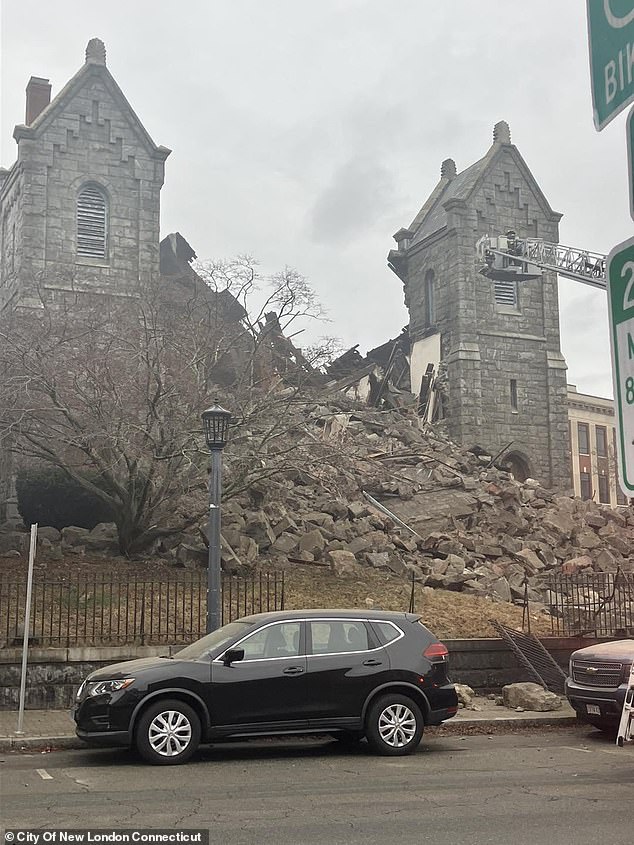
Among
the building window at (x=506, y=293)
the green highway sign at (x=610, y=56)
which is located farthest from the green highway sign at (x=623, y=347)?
the building window at (x=506, y=293)

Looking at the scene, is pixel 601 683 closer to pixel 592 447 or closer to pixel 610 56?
pixel 610 56

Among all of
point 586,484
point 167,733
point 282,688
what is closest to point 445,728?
point 282,688

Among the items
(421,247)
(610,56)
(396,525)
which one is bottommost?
(610,56)

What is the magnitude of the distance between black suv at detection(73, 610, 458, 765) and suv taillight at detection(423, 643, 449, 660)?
0.05 feet

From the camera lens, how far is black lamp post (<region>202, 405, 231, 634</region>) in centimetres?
1459

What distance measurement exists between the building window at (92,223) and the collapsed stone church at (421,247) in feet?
0.15

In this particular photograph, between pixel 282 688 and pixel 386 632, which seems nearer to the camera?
pixel 282 688

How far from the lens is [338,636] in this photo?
12000mm

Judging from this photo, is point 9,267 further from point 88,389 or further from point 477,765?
point 477,765

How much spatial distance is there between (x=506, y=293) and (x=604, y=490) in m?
13.9

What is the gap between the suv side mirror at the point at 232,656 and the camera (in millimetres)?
11391

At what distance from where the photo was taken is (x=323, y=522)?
26.9 meters

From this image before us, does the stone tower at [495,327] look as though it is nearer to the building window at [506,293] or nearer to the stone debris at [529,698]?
the building window at [506,293]

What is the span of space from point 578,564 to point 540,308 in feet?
75.6
